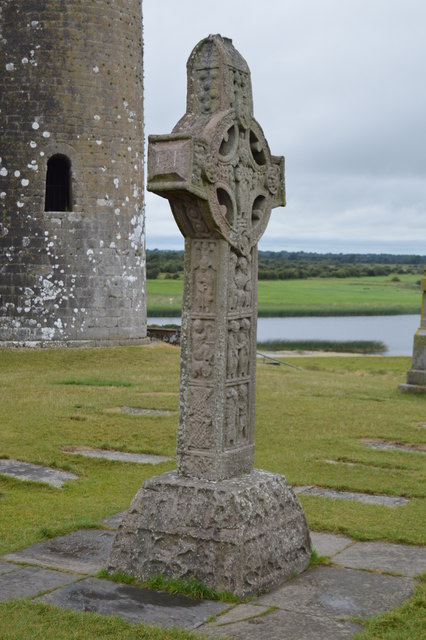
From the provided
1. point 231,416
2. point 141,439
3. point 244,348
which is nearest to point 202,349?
point 244,348

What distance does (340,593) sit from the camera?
6023mm

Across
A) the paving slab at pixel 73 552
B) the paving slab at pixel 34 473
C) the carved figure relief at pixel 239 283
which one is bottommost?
the paving slab at pixel 34 473

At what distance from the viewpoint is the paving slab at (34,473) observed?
9.45m

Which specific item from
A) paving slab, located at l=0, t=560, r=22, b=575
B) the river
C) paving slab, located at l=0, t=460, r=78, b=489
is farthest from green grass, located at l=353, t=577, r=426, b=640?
the river

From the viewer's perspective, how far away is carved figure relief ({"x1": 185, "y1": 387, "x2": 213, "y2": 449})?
636 cm

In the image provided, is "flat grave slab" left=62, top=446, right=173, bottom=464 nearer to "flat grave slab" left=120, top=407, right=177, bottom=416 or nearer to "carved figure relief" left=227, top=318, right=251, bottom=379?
"flat grave slab" left=120, top=407, right=177, bottom=416

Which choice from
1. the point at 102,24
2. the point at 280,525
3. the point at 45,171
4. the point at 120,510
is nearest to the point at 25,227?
the point at 45,171

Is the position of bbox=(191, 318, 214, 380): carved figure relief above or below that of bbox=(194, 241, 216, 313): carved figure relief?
below

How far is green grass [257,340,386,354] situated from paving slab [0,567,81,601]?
104 feet

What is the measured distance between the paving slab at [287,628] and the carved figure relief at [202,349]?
→ 161cm

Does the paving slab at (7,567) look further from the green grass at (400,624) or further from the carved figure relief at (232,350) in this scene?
the green grass at (400,624)

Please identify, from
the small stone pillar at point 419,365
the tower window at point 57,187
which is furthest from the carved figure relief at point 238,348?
the tower window at point 57,187

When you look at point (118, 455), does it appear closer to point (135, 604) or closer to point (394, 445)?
point (394, 445)

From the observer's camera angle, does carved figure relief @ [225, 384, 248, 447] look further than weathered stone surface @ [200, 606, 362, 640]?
Yes
